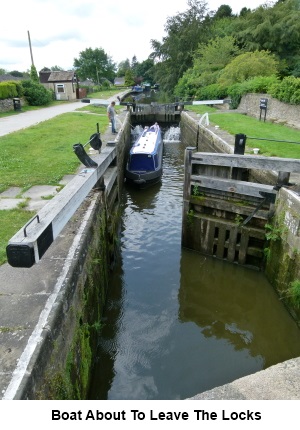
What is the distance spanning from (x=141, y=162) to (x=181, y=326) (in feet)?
27.6

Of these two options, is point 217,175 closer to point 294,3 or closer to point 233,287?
point 233,287

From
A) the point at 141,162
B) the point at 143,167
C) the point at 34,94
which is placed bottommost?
the point at 143,167

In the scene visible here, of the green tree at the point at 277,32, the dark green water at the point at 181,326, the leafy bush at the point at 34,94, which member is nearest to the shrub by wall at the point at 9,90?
the leafy bush at the point at 34,94

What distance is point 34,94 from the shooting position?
30156mm

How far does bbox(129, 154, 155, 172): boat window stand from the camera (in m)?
13.2

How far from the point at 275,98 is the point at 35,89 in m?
22.4

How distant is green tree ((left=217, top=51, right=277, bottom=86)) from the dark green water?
67.0 ft

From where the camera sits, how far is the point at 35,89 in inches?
1190

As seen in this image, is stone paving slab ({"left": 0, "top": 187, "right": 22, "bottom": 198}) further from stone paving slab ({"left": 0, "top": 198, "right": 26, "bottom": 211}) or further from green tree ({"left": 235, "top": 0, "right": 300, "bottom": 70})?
green tree ({"left": 235, "top": 0, "right": 300, "bottom": 70})

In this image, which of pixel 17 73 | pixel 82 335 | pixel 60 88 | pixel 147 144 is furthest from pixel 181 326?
pixel 17 73

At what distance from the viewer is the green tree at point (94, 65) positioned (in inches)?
2756

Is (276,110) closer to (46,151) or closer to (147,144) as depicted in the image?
(147,144)

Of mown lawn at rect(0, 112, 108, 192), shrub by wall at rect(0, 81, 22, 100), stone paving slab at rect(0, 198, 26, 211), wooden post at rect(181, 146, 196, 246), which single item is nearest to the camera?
stone paving slab at rect(0, 198, 26, 211)

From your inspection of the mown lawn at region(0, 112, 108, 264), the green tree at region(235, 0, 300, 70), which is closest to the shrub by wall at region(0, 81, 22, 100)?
the mown lawn at region(0, 112, 108, 264)
